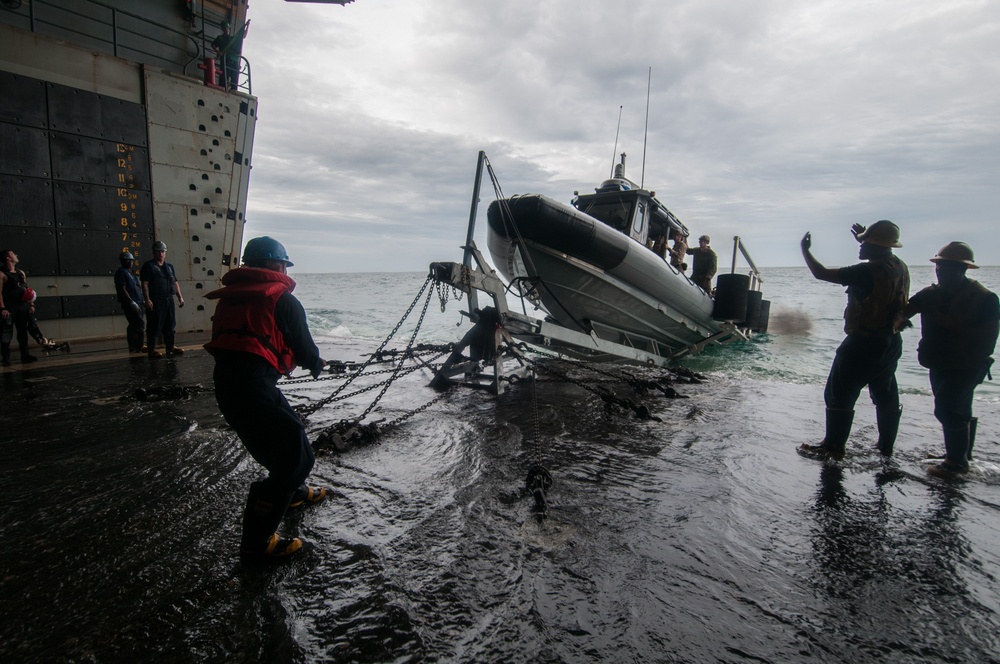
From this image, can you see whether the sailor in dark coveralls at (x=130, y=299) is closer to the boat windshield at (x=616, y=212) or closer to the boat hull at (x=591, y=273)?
the boat hull at (x=591, y=273)

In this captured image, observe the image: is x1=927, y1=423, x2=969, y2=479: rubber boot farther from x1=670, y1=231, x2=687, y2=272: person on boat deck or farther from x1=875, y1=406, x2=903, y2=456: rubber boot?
x1=670, y1=231, x2=687, y2=272: person on boat deck

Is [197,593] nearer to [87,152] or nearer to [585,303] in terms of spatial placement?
[585,303]

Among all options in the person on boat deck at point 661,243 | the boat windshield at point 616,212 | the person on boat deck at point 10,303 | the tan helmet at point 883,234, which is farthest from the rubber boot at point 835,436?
the person on boat deck at point 10,303

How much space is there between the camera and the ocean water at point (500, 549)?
5.66ft

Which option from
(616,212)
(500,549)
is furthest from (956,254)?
(616,212)

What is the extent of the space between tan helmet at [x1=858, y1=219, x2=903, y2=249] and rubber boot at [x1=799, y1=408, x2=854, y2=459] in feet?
4.15

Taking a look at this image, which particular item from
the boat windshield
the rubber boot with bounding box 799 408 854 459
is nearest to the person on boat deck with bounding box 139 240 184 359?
the boat windshield

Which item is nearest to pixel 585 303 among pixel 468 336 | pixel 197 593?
pixel 468 336

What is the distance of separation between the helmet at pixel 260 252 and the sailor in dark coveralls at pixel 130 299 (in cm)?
617

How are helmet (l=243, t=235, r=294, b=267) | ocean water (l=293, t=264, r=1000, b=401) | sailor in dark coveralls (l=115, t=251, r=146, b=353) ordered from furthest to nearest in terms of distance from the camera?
ocean water (l=293, t=264, r=1000, b=401) → sailor in dark coveralls (l=115, t=251, r=146, b=353) → helmet (l=243, t=235, r=294, b=267)

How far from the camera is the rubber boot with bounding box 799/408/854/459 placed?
12.1ft

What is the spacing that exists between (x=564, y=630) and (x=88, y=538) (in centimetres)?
223

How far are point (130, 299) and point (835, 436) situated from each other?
8784 millimetres

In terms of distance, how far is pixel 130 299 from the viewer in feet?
23.6
